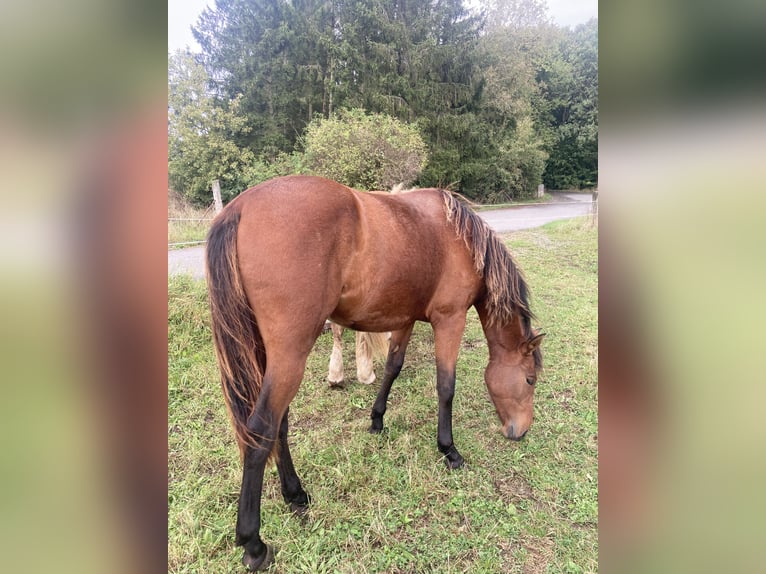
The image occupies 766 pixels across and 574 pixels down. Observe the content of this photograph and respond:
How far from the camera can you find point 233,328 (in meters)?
1.74

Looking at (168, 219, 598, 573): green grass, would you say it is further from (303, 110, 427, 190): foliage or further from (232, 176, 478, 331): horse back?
(303, 110, 427, 190): foliage

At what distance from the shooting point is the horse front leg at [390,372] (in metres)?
2.85

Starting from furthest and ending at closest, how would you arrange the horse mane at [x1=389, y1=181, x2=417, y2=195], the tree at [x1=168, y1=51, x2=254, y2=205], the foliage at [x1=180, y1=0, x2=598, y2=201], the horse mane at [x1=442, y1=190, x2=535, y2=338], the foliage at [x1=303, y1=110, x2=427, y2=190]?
the foliage at [x1=180, y1=0, x2=598, y2=201] → the tree at [x1=168, y1=51, x2=254, y2=205] → the foliage at [x1=303, y1=110, x2=427, y2=190] → the horse mane at [x1=389, y1=181, x2=417, y2=195] → the horse mane at [x1=442, y1=190, x2=535, y2=338]

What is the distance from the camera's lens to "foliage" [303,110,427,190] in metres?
8.26

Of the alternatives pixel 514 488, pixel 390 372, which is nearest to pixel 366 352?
pixel 390 372

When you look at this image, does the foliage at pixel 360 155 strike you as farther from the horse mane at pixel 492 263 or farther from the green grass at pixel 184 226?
the horse mane at pixel 492 263

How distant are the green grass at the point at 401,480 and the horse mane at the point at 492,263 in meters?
0.94

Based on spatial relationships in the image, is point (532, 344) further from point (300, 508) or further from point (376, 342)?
point (300, 508)

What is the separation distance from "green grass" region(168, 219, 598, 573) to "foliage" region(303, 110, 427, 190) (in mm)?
5385

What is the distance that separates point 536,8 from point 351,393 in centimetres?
2119

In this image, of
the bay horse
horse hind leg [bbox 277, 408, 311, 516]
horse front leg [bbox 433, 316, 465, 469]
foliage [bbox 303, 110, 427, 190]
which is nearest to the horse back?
the bay horse

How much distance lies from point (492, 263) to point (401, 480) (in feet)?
5.17

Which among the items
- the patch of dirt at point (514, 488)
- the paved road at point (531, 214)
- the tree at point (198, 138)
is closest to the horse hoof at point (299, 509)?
the patch of dirt at point (514, 488)
